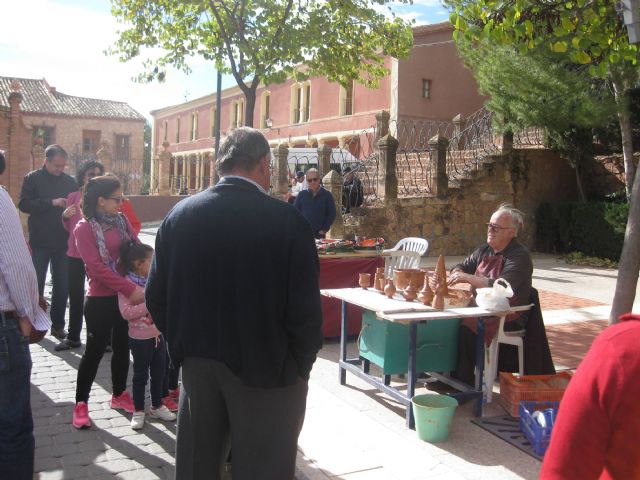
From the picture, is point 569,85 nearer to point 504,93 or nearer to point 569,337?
point 504,93

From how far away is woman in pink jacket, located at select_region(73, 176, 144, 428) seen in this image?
4328mm

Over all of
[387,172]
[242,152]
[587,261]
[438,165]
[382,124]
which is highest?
[382,124]

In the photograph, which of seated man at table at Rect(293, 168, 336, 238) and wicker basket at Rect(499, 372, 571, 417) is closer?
wicker basket at Rect(499, 372, 571, 417)

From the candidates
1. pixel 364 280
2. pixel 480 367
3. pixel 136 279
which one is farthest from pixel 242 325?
pixel 364 280

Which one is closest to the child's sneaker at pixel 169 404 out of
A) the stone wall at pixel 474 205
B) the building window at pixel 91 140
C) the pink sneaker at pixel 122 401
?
the pink sneaker at pixel 122 401

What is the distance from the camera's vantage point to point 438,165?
47.8 ft

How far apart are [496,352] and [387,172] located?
931 cm

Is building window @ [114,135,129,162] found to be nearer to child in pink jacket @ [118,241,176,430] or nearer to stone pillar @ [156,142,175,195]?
stone pillar @ [156,142,175,195]

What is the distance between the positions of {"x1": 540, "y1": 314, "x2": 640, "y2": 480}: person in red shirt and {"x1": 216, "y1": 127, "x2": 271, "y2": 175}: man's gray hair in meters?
1.57

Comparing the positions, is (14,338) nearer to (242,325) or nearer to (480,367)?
(242,325)

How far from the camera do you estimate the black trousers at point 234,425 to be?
2.40m

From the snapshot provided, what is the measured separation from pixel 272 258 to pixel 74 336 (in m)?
4.69

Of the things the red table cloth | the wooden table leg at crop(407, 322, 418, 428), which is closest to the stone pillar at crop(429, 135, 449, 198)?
the red table cloth

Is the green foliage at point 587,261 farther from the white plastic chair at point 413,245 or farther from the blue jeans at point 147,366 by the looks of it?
the blue jeans at point 147,366
